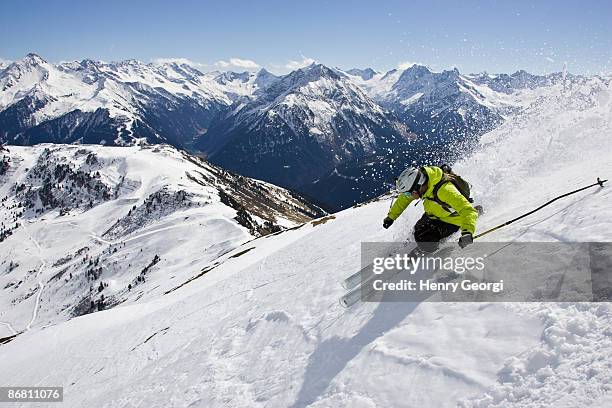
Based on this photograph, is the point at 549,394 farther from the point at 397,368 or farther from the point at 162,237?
the point at 162,237

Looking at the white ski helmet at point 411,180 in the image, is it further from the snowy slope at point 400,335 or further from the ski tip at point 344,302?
the ski tip at point 344,302

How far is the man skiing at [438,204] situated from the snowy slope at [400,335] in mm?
1822

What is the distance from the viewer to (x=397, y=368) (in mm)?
9469

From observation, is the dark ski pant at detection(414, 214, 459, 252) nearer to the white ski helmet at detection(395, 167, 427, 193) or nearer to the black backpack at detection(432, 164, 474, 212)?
the black backpack at detection(432, 164, 474, 212)

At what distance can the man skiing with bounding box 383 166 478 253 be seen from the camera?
449 inches

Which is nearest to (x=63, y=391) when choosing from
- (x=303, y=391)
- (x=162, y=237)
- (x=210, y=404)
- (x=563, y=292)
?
(x=210, y=404)

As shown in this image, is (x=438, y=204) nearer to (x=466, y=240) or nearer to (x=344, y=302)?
(x=466, y=240)

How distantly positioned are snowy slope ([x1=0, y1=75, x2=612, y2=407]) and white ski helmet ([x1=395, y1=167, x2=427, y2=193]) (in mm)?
3163

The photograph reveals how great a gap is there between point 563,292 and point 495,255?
2.67 meters

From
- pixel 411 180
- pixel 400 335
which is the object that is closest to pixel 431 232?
pixel 411 180

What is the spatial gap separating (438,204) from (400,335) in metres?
4.11

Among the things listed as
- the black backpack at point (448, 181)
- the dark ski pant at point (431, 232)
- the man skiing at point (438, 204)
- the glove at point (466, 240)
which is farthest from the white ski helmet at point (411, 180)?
the glove at point (466, 240)

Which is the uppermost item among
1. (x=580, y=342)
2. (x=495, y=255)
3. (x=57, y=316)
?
(x=495, y=255)

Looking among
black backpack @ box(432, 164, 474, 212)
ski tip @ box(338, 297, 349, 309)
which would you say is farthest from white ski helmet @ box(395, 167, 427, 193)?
ski tip @ box(338, 297, 349, 309)
